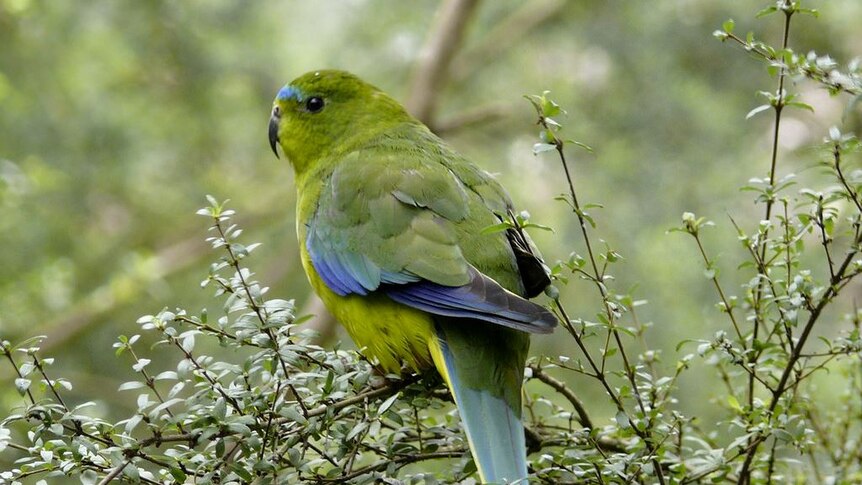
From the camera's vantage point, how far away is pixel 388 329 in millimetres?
2531

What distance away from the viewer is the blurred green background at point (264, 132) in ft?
16.2

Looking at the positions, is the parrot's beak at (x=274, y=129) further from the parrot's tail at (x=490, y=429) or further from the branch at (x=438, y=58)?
the branch at (x=438, y=58)

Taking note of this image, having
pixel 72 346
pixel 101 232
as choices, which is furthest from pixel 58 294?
pixel 101 232

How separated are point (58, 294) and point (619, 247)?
2814mm

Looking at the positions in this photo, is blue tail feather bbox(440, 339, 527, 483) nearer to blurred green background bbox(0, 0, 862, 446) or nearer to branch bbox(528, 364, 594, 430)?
branch bbox(528, 364, 594, 430)

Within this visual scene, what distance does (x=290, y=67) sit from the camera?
6055 millimetres

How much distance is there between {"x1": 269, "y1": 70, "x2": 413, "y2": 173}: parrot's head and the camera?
3.39 m

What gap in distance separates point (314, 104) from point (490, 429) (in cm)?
182

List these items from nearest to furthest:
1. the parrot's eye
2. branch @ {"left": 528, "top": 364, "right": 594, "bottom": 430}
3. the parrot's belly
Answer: branch @ {"left": 528, "top": 364, "right": 594, "bottom": 430} → the parrot's belly → the parrot's eye

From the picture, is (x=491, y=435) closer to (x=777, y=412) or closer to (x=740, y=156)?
(x=777, y=412)

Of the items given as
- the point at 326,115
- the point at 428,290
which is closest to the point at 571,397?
the point at 428,290

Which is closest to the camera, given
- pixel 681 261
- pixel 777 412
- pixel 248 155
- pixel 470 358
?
pixel 777 412

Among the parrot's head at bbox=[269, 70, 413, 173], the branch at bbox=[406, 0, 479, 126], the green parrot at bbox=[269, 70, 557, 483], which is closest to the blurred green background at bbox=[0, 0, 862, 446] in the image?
the branch at bbox=[406, 0, 479, 126]

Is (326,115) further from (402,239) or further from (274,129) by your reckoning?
(402,239)
